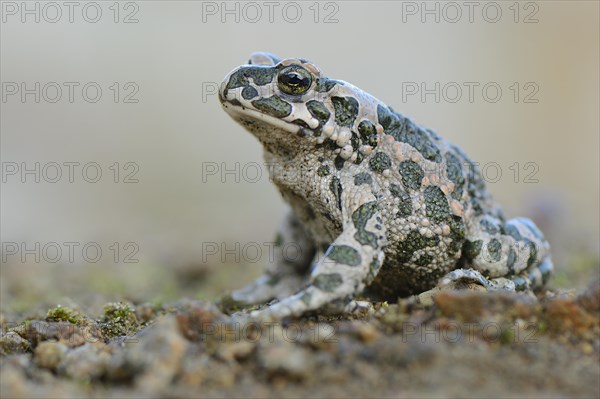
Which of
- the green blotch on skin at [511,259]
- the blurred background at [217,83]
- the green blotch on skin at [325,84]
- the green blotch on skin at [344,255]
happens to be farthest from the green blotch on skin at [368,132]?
the blurred background at [217,83]

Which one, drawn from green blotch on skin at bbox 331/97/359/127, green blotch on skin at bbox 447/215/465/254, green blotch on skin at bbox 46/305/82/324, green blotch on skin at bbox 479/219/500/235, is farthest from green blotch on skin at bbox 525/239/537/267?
green blotch on skin at bbox 46/305/82/324

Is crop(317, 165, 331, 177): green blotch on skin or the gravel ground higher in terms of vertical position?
crop(317, 165, 331, 177): green blotch on skin

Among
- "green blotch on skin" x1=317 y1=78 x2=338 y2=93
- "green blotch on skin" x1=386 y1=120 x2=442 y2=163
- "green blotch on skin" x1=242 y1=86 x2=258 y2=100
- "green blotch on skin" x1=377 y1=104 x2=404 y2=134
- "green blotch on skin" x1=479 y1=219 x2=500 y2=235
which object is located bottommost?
"green blotch on skin" x1=479 y1=219 x2=500 y2=235

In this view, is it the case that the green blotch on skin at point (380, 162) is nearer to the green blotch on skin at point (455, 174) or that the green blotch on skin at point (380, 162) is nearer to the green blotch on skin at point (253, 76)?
the green blotch on skin at point (455, 174)

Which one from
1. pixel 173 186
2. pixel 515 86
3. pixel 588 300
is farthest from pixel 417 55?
pixel 588 300

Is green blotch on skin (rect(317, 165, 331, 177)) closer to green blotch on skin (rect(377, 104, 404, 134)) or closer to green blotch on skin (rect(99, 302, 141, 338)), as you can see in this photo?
green blotch on skin (rect(377, 104, 404, 134))

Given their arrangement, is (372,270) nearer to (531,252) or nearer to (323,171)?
(323,171)
